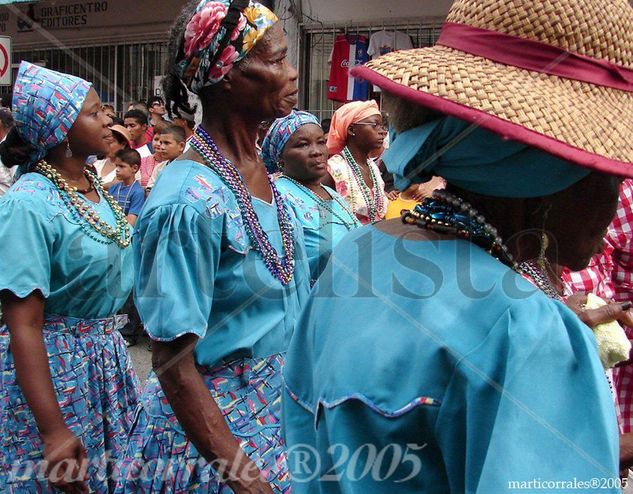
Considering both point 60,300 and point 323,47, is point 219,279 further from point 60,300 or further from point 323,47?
point 323,47

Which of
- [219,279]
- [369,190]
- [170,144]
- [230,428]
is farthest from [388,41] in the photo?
[230,428]

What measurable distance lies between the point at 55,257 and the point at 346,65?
7.93 m

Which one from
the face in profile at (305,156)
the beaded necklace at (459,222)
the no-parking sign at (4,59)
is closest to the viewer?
the beaded necklace at (459,222)

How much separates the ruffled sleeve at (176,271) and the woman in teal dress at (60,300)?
0.84 metres

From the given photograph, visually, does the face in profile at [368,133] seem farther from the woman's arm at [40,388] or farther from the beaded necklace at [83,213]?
the woman's arm at [40,388]

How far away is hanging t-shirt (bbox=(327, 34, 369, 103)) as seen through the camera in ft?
33.3

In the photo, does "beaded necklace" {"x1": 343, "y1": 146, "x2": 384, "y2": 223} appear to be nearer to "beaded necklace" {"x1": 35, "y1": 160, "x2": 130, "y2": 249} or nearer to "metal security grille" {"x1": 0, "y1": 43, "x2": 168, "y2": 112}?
"beaded necklace" {"x1": 35, "y1": 160, "x2": 130, "y2": 249}

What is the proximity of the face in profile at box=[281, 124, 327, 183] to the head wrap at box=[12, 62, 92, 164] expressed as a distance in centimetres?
197

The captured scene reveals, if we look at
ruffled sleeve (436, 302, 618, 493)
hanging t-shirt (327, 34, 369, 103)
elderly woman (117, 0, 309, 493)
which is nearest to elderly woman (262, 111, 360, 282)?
elderly woman (117, 0, 309, 493)

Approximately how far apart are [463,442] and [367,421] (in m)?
0.16

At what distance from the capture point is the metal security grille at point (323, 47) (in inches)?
392

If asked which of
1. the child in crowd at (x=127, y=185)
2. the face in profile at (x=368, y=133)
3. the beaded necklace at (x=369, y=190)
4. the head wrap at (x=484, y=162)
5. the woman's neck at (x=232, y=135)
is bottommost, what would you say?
the child in crowd at (x=127, y=185)

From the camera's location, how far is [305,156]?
480cm

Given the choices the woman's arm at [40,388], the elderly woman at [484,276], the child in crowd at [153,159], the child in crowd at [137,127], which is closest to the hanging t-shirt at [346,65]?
the child in crowd at [137,127]
